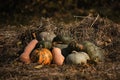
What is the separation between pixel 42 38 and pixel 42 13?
6.67 meters

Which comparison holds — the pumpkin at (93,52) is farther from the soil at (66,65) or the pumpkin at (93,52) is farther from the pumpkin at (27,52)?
the pumpkin at (27,52)

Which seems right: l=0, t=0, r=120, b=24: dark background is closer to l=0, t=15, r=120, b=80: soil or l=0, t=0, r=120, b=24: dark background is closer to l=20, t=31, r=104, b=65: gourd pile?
l=0, t=15, r=120, b=80: soil

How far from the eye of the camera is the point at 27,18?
14.8m

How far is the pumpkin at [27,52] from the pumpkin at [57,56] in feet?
1.45

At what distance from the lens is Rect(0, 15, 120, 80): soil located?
760cm

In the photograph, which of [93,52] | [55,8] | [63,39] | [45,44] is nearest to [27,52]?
[45,44]

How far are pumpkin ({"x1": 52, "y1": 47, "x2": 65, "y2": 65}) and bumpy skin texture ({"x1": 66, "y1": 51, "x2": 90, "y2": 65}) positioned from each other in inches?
4.8

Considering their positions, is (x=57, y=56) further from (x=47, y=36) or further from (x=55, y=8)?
(x=55, y=8)

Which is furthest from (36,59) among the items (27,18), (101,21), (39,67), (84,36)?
(27,18)

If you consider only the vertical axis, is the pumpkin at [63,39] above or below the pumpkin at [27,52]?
above

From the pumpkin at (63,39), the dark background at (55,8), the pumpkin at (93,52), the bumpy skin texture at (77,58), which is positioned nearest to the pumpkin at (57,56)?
the bumpy skin texture at (77,58)

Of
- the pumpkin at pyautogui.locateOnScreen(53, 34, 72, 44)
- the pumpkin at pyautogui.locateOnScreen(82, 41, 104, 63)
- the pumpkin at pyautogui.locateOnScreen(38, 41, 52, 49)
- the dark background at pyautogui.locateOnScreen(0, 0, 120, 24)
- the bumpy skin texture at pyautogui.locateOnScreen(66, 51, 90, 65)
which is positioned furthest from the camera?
the dark background at pyautogui.locateOnScreen(0, 0, 120, 24)

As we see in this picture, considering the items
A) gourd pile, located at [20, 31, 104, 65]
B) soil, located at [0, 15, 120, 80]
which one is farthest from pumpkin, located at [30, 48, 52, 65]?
soil, located at [0, 15, 120, 80]

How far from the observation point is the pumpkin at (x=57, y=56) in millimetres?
8297
